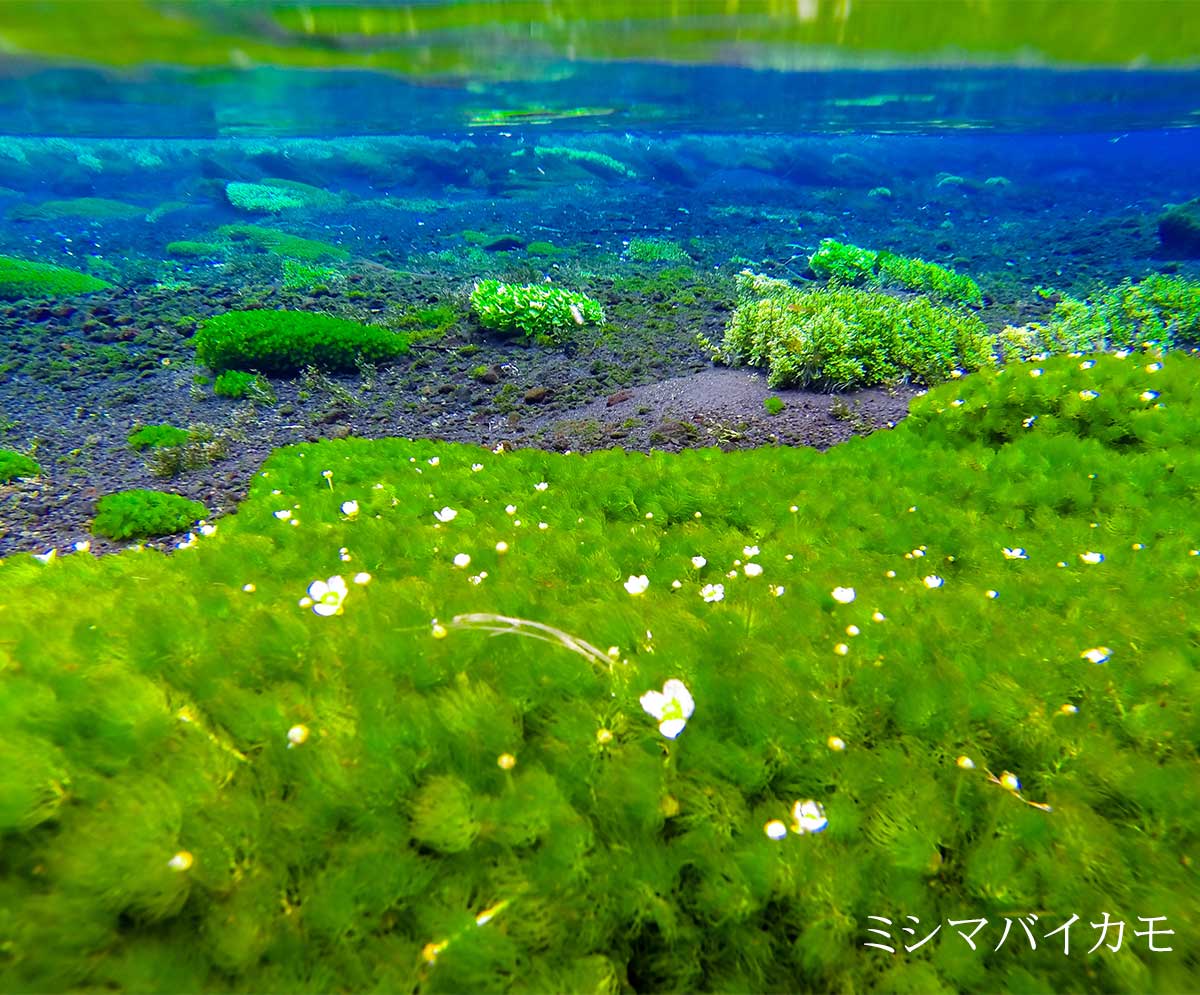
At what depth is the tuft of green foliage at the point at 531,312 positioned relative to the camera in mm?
12109

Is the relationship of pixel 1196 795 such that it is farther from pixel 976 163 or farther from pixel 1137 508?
pixel 976 163

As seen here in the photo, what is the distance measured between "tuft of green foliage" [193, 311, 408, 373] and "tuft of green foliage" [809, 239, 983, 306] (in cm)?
1362

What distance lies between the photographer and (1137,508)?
4.29 metres

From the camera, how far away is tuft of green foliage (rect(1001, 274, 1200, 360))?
40.4ft

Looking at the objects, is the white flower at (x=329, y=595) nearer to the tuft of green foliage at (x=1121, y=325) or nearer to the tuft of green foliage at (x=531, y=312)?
the tuft of green foliage at (x=531, y=312)

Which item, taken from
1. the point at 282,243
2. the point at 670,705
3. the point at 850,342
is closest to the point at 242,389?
the point at 850,342

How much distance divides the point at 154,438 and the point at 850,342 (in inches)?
415

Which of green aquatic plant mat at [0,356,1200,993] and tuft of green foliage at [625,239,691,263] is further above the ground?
green aquatic plant mat at [0,356,1200,993]

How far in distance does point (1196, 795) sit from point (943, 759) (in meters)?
0.66

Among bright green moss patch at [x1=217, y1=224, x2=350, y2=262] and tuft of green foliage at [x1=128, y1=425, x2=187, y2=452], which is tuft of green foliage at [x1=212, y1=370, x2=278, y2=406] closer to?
tuft of green foliage at [x1=128, y1=425, x2=187, y2=452]

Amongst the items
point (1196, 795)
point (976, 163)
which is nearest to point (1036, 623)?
point (1196, 795)

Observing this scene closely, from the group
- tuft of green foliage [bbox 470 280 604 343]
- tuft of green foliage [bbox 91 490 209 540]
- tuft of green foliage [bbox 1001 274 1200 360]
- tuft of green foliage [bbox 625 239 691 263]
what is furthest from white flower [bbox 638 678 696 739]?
tuft of green foliage [bbox 625 239 691 263]

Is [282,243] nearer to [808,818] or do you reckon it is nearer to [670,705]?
[670,705]

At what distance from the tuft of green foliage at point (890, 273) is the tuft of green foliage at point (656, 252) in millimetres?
4587
